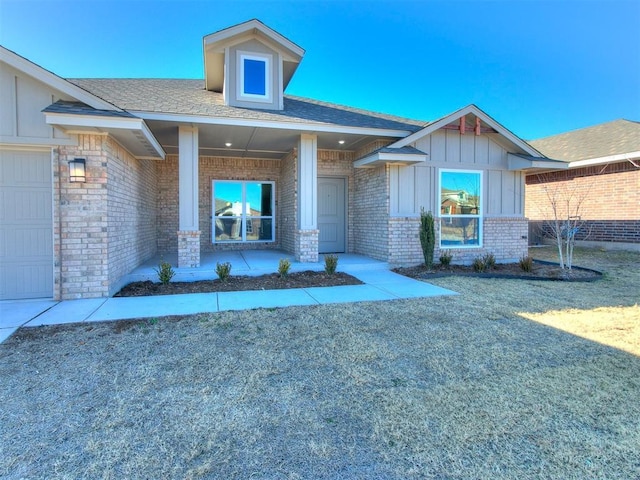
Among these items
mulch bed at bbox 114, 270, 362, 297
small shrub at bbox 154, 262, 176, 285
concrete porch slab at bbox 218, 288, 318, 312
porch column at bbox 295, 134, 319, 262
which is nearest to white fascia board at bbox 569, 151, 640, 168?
porch column at bbox 295, 134, 319, 262

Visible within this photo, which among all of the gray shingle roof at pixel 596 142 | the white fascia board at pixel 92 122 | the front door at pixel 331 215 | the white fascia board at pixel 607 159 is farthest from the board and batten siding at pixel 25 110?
the gray shingle roof at pixel 596 142

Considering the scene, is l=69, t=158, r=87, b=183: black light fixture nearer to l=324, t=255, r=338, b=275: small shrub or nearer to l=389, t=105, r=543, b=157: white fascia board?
l=324, t=255, r=338, b=275: small shrub

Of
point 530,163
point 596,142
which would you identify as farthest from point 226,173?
point 596,142

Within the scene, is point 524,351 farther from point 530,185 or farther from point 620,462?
point 530,185

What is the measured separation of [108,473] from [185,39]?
1189 cm

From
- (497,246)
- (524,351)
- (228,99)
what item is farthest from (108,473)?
(497,246)

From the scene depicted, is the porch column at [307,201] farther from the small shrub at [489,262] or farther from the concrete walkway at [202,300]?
the small shrub at [489,262]

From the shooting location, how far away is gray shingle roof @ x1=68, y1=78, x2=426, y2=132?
7.56 m

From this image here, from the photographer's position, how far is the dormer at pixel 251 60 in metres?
8.59

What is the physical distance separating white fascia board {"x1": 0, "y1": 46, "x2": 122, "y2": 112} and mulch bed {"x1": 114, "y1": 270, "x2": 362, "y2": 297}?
10.7ft

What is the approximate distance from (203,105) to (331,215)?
489cm

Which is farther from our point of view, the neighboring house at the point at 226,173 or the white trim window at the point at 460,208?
the white trim window at the point at 460,208

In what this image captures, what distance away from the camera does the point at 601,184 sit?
13438mm

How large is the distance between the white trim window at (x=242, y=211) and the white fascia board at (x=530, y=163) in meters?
7.41
